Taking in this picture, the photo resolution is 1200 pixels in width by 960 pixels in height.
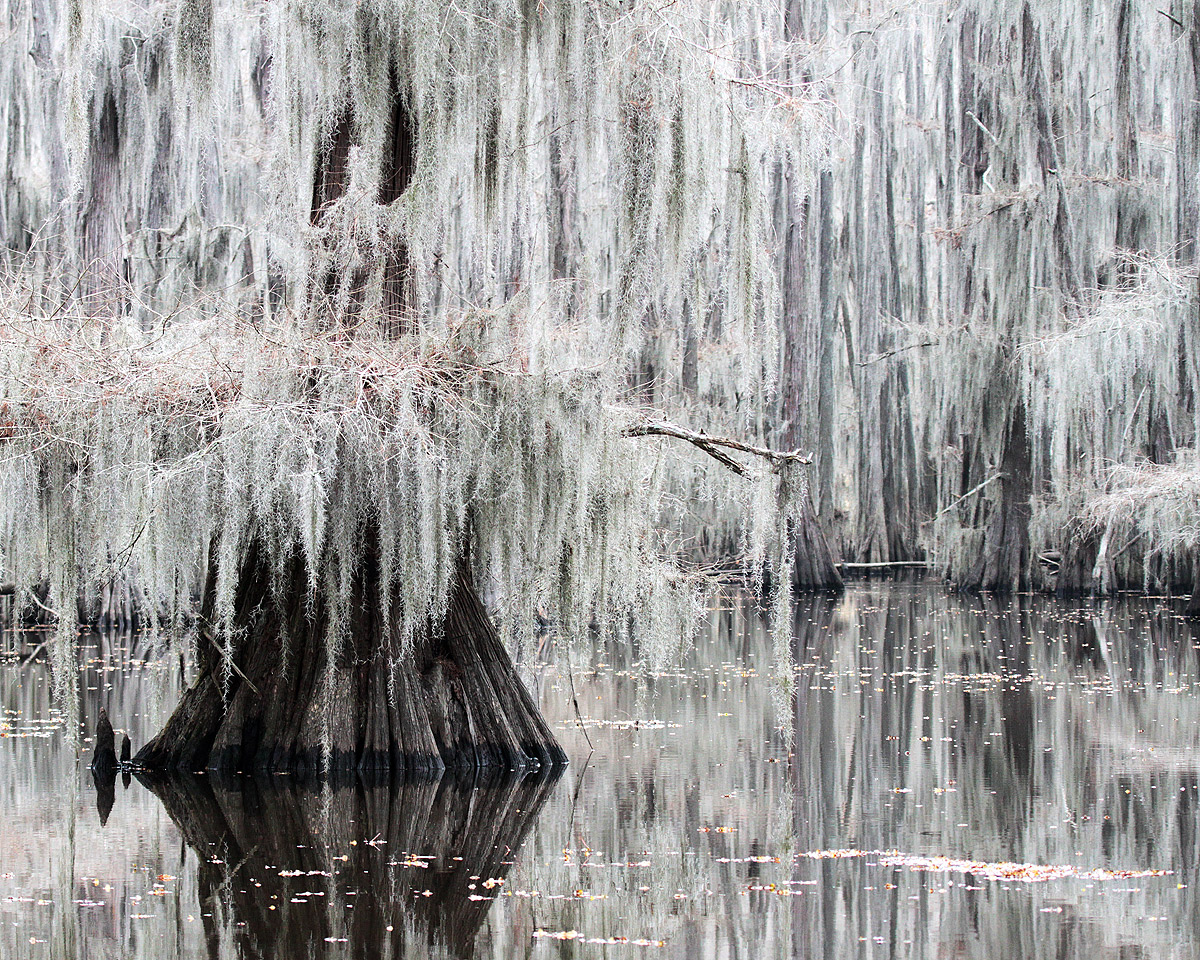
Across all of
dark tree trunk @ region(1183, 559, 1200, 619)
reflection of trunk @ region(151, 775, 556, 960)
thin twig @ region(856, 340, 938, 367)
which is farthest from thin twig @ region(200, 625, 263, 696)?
thin twig @ region(856, 340, 938, 367)

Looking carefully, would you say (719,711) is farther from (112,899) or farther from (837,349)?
(837,349)

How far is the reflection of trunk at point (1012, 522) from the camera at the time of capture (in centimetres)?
2150

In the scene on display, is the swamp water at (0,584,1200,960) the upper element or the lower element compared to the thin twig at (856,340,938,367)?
lower

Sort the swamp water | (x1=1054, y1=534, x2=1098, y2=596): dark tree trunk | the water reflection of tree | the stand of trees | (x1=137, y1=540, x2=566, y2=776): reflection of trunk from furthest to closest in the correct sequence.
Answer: (x1=1054, y1=534, x2=1098, y2=596): dark tree trunk
(x1=137, y1=540, x2=566, y2=776): reflection of trunk
the stand of trees
the water reflection of tree
the swamp water

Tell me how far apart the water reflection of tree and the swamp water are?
22 millimetres

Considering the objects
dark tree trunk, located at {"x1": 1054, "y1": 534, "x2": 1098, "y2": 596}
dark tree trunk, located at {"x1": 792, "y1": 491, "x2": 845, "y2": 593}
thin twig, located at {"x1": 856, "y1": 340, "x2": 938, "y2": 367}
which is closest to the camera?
dark tree trunk, located at {"x1": 1054, "y1": 534, "x2": 1098, "y2": 596}

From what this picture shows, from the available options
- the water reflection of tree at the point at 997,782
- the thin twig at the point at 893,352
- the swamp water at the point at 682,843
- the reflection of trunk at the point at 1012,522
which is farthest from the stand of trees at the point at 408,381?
the thin twig at the point at 893,352

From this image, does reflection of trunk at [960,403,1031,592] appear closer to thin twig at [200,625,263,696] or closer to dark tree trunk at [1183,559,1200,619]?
dark tree trunk at [1183,559,1200,619]

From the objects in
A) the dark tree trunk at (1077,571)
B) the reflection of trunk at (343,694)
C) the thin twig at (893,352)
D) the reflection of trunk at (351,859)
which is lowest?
the reflection of trunk at (351,859)

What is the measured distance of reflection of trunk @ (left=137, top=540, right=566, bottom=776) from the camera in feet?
23.4

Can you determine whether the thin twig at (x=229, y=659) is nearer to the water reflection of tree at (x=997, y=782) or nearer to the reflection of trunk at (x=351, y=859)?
the reflection of trunk at (x=351, y=859)

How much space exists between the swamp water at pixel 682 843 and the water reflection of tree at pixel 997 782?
0.07 feet

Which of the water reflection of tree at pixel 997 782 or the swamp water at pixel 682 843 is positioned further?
the water reflection of tree at pixel 997 782

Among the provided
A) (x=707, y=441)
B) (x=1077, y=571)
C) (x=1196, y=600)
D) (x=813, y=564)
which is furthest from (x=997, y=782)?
(x=813, y=564)
